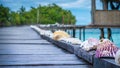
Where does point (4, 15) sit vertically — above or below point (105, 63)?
below

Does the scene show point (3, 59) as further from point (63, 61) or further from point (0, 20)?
point (0, 20)

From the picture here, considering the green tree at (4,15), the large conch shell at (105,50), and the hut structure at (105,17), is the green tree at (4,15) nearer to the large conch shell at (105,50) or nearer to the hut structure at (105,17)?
the hut structure at (105,17)

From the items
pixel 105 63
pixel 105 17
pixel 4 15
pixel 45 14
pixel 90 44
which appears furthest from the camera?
pixel 45 14

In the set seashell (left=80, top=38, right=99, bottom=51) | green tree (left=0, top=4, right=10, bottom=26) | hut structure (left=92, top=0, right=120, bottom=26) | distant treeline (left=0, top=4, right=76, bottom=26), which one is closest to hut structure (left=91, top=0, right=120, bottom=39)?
hut structure (left=92, top=0, right=120, bottom=26)

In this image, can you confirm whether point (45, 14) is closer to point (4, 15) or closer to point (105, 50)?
point (4, 15)

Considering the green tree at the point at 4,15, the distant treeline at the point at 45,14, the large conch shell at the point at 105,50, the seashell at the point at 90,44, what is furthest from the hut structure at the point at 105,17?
the distant treeline at the point at 45,14

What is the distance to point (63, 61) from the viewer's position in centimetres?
788

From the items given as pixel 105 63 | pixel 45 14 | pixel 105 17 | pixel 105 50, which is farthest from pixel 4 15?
pixel 105 63

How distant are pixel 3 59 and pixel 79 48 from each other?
1.52m

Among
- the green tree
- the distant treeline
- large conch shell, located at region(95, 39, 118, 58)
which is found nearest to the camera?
large conch shell, located at region(95, 39, 118, 58)

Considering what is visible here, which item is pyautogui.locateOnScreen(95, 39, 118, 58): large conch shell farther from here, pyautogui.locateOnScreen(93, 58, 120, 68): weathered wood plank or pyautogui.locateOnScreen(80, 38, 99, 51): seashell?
pyautogui.locateOnScreen(80, 38, 99, 51): seashell

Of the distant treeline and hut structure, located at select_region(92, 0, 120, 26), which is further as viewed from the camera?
the distant treeline

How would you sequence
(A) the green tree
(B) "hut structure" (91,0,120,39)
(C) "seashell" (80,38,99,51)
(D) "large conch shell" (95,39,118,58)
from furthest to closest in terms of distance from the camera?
(A) the green tree, (B) "hut structure" (91,0,120,39), (C) "seashell" (80,38,99,51), (D) "large conch shell" (95,39,118,58)

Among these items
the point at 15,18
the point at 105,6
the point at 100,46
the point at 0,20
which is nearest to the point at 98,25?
the point at 105,6
